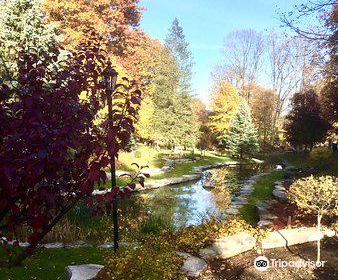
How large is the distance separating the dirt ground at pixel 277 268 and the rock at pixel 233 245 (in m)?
0.10

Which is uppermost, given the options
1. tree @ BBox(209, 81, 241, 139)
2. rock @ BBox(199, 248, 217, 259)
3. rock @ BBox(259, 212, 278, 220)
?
tree @ BBox(209, 81, 241, 139)

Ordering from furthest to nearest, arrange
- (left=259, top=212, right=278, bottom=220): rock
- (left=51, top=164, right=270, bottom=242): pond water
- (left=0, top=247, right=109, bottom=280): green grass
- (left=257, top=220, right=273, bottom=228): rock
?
1. (left=259, top=212, right=278, bottom=220): rock
2. (left=51, top=164, right=270, bottom=242): pond water
3. (left=257, top=220, right=273, bottom=228): rock
4. (left=0, top=247, right=109, bottom=280): green grass

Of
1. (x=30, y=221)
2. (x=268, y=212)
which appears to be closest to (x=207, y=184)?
(x=268, y=212)

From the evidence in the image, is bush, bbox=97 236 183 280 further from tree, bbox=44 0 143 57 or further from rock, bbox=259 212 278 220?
tree, bbox=44 0 143 57

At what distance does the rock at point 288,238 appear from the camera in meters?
6.33

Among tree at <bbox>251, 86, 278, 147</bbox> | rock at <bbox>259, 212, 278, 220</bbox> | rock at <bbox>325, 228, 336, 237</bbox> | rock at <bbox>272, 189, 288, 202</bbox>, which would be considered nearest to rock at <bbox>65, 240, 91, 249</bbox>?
rock at <bbox>259, 212, 278, 220</bbox>

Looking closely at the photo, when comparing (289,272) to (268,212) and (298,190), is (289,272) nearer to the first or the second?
(298,190)

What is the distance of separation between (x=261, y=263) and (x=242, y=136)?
27.4m

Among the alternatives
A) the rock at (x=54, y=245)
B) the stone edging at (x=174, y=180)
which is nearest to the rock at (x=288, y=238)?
the rock at (x=54, y=245)

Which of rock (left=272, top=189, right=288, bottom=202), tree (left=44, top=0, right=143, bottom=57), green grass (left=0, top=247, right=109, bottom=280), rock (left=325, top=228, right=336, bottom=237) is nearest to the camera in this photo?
green grass (left=0, top=247, right=109, bottom=280)

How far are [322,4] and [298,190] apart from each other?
16.2 ft

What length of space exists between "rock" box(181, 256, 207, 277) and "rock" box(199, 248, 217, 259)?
28 cm

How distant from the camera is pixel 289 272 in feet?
17.2

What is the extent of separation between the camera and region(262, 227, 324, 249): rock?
20.8ft
